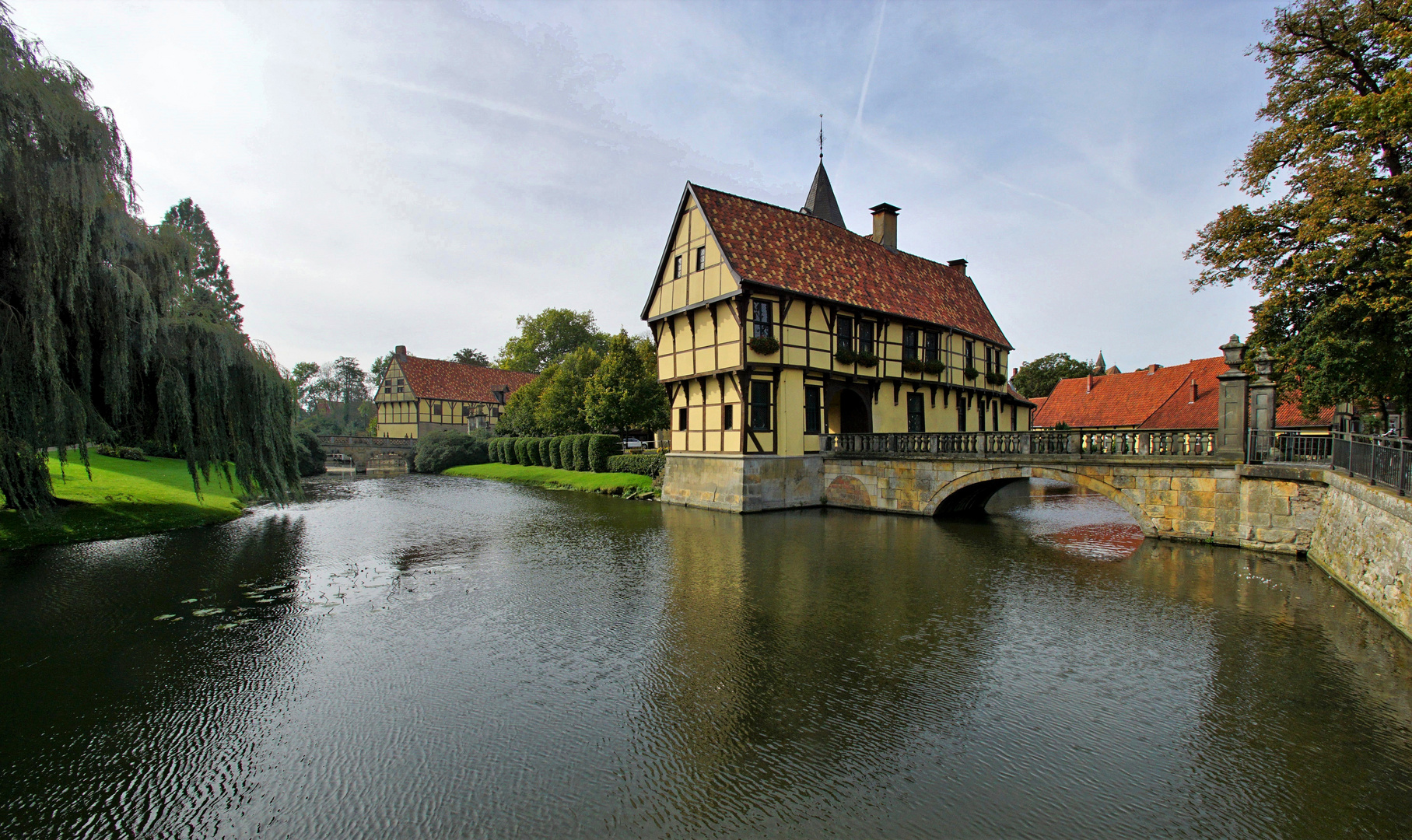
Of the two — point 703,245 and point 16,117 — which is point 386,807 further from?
point 703,245

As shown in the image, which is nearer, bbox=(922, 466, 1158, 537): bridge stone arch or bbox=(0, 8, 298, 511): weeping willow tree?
bbox=(0, 8, 298, 511): weeping willow tree

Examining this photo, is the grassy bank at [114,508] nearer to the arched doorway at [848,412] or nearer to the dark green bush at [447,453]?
the arched doorway at [848,412]

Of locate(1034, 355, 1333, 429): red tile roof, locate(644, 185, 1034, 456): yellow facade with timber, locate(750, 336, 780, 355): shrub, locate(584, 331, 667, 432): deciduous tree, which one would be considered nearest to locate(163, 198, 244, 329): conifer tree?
locate(584, 331, 667, 432): deciduous tree

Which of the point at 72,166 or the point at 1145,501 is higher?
the point at 72,166

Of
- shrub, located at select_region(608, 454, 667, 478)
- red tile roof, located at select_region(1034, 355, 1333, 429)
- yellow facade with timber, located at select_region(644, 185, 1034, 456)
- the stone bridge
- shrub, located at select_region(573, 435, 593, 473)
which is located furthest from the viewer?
the stone bridge

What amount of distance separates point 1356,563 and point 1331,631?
248 centimetres

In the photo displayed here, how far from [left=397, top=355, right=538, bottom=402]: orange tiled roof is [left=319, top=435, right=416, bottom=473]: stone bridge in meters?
8.23

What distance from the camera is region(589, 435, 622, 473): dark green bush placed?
→ 108ft

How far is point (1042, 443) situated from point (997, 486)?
3891 mm

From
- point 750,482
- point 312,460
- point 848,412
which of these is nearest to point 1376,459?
point 750,482

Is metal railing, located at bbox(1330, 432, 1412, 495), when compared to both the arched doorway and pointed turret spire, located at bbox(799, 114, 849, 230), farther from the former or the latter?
pointed turret spire, located at bbox(799, 114, 849, 230)

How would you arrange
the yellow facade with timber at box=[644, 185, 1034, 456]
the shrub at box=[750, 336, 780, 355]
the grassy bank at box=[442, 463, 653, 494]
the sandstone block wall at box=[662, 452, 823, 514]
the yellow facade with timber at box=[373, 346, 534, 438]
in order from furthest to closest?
1. the yellow facade with timber at box=[373, 346, 534, 438]
2. the grassy bank at box=[442, 463, 653, 494]
3. the yellow facade with timber at box=[644, 185, 1034, 456]
4. the sandstone block wall at box=[662, 452, 823, 514]
5. the shrub at box=[750, 336, 780, 355]

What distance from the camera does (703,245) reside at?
20516 mm

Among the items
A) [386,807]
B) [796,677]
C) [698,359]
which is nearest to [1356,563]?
[796,677]
